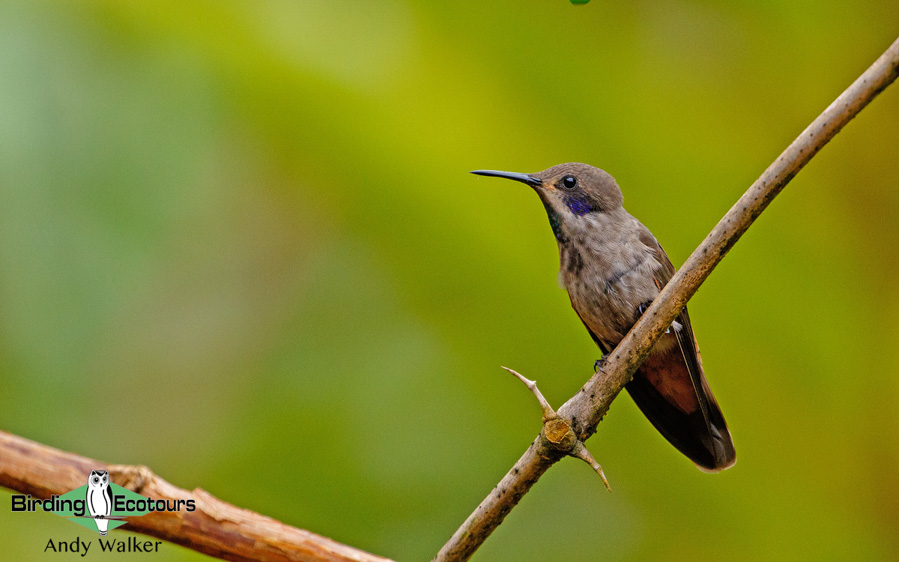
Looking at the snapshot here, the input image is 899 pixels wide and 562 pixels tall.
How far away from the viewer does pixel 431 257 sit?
2176 mm

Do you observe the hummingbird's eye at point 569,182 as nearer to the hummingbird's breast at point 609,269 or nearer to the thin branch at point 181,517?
the hummingbird's breast at point 609,269

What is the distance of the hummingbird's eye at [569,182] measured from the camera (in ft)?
4.81

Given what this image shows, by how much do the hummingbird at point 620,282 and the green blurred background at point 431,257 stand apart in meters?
0.54

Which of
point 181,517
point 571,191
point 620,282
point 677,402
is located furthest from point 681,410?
point 181,517

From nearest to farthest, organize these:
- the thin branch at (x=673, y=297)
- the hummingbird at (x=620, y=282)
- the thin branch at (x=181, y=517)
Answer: the thin branch at (x=673, y=297)
the thin branch at (x=181, y=517)
the hummingbird at (x=620, y=282)

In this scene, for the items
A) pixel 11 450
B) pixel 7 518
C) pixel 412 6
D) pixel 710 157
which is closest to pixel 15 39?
pixel 412 6

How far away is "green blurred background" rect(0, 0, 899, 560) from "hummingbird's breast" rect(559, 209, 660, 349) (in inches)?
25.6

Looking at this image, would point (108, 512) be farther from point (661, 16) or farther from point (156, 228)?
point (661, 16)

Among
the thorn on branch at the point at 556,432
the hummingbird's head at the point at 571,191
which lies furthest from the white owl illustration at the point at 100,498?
the hummingbird's head at the point at 571,191

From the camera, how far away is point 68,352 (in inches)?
79.7

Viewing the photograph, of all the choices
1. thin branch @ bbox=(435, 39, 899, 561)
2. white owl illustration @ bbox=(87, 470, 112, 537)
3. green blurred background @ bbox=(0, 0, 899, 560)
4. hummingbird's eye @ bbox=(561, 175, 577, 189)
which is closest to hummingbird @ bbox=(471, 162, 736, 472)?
hummingbird's eye @ bbox=(561, 175, 577, 189)

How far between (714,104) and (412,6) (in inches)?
36.8

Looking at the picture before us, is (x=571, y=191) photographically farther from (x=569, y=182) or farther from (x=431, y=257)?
(x=431, y=257)

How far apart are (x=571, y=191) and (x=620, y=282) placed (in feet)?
0.66
